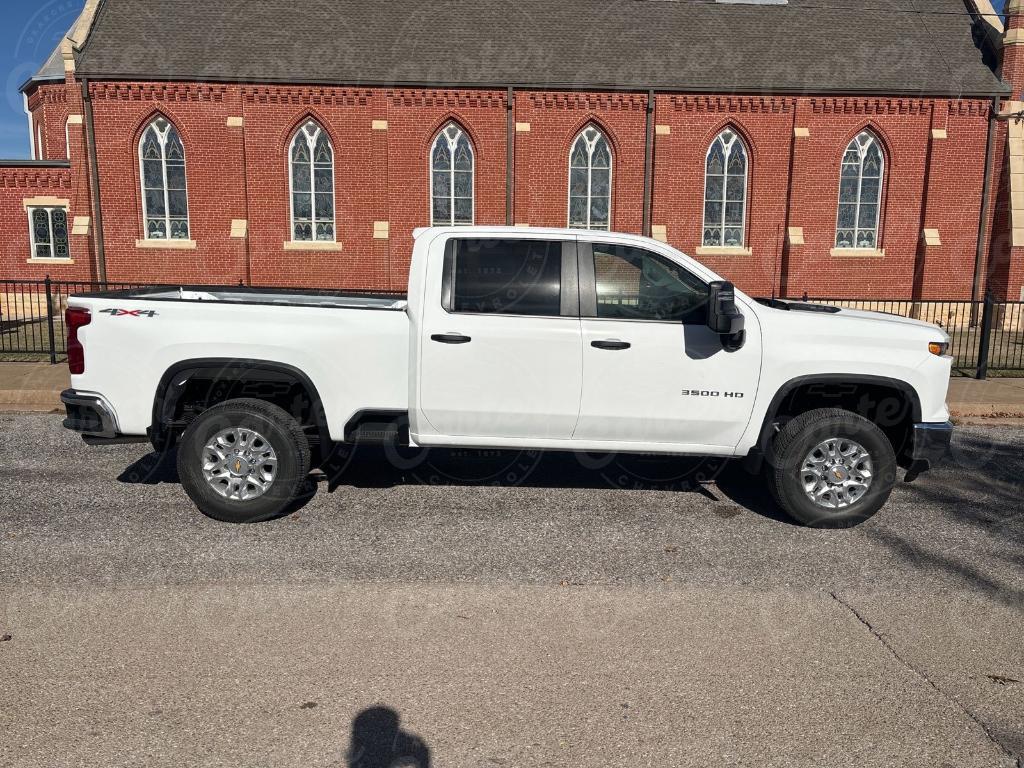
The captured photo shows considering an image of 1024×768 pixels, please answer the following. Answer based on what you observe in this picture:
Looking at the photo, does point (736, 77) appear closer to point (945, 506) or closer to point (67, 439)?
point (945, 506)

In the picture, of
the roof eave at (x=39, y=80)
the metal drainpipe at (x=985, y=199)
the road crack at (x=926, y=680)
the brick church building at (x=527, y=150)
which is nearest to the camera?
the road crack at (x=926, y=680)

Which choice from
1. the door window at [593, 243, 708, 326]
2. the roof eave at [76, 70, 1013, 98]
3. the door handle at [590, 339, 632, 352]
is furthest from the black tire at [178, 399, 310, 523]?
the roof eave at [76, 70, 1013, 98]

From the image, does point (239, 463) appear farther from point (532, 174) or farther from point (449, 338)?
point (532, 174)

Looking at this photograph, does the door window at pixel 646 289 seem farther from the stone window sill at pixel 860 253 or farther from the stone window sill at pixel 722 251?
the stone window sill at pixel 860 253

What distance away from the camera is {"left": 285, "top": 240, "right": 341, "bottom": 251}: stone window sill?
69.0ft

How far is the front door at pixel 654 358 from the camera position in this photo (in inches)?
210

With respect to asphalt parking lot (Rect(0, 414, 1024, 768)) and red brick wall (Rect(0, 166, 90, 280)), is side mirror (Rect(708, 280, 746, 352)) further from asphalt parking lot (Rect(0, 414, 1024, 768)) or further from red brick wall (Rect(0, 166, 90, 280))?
red brick wall (Rect(0, 166, 90, 280))

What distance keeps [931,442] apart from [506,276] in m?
3.35

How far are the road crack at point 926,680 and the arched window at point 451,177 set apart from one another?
18.3m

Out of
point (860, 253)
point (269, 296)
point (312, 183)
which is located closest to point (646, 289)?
point (269, 296)

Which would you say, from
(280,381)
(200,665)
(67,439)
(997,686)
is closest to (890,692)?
(997,686)

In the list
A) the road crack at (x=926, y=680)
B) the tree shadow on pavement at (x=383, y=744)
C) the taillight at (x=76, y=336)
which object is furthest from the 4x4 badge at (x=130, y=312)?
the road crack at (x=926, y=680)

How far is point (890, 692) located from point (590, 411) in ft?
8.67

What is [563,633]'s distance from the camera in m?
3.85
